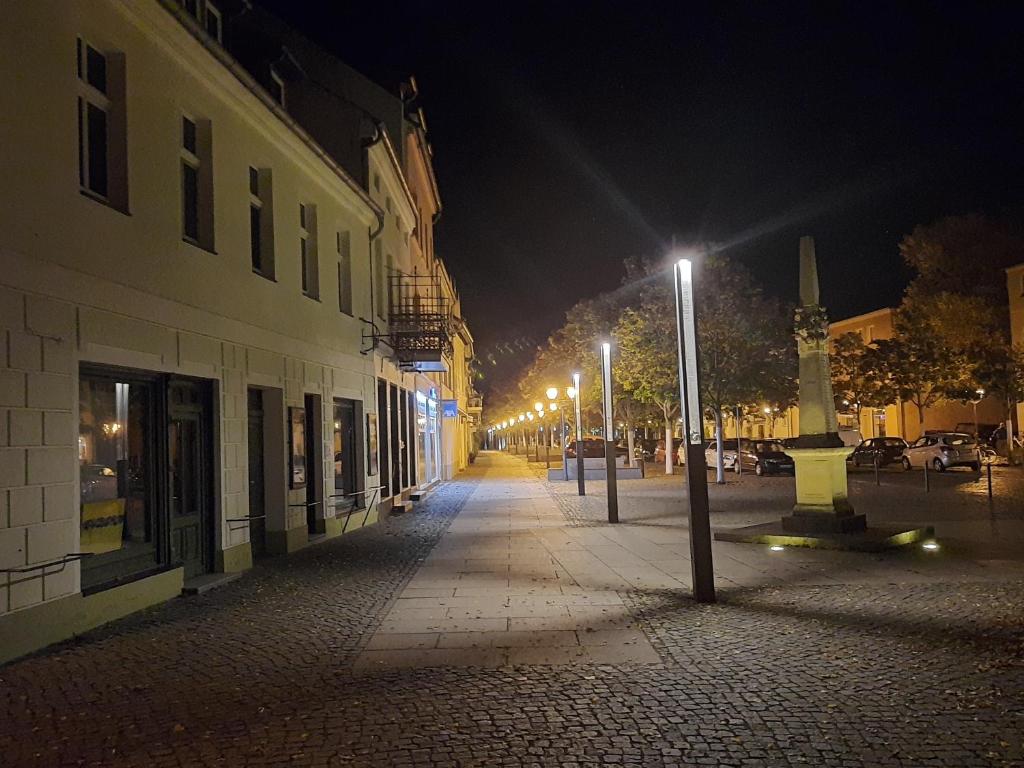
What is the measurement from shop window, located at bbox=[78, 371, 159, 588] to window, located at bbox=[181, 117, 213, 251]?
7.36 ft

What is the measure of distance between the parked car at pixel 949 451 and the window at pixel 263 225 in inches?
1039

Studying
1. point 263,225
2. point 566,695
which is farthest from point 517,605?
point 263,225

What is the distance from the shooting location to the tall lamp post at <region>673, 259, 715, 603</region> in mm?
8336

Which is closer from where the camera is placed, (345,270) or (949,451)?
(345,270)

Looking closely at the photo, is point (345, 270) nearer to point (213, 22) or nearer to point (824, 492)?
point (213, 22)

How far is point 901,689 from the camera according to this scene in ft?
18.5

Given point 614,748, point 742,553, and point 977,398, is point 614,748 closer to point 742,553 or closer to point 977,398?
point 742,553

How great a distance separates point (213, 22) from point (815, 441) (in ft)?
36.0

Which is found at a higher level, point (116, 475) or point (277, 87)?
point (277, 87)

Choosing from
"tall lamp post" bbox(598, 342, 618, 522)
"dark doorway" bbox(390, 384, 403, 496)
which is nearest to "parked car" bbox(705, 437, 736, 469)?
"dark doorway" bbox(390, 384, 403, 496)

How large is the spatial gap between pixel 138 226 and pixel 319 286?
6177 millimetres

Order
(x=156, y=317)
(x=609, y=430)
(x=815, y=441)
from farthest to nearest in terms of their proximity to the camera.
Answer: (x=609, y=430) < (x=815, y=441) < (x=156, y=317)

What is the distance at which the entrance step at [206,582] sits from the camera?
9578 millimetres

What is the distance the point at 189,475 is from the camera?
10.4m
